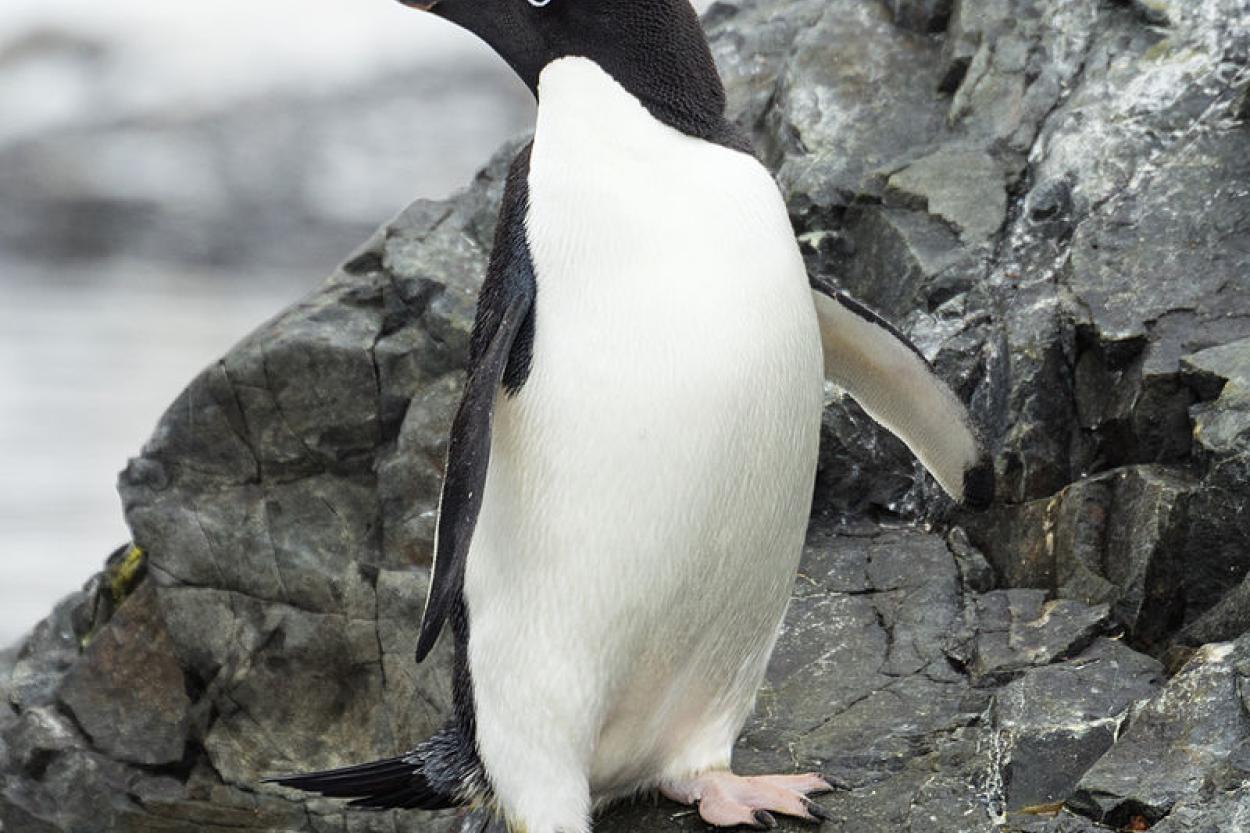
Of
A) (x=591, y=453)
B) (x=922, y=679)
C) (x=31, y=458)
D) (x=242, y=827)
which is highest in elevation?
(x=591, y=453)

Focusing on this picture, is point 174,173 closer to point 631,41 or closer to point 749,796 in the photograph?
point 631,41

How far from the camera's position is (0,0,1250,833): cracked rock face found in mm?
2533

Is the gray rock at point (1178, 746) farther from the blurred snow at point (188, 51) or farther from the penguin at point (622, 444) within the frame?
the blurred snow at point (188, 51)

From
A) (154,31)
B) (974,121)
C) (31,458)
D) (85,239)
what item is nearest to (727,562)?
(974,121)

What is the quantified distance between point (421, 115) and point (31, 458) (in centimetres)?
540

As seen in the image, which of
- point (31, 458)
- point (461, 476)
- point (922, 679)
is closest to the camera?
point (461, 476)

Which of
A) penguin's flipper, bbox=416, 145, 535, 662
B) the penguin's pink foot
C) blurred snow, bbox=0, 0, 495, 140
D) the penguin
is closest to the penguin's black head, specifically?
the penguin

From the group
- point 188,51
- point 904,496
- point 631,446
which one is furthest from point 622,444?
point 188,51

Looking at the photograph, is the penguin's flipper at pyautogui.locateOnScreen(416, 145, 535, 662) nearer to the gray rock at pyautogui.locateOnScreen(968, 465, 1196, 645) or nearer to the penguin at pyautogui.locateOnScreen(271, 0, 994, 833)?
the penguin at pyautogui.locateOnScreen(271, 0, 994, 833)

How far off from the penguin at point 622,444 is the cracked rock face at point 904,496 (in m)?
0.24

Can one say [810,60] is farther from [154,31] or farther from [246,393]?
[154,31]

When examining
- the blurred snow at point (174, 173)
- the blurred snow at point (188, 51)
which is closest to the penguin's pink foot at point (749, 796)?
the blurred snow at point (174, 173)

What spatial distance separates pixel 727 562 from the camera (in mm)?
2264

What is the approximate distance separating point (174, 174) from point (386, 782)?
12.6m
